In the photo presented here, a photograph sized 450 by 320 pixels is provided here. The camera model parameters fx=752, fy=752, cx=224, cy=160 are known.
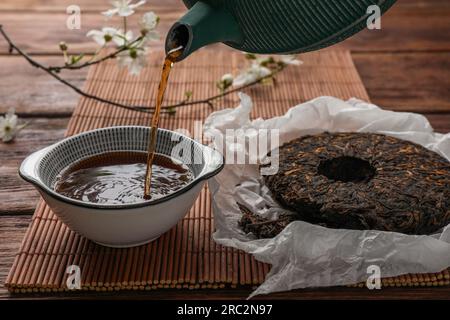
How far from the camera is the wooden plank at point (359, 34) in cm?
196

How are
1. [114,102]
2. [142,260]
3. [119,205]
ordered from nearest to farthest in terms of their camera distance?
[119,205] < [142,260] < [114,102]

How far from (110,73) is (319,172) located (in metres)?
0.73

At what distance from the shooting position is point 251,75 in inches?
67.5

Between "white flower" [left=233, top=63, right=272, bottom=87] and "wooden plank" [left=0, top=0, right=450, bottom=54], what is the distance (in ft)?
1.10

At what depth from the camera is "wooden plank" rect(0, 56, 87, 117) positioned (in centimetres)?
162

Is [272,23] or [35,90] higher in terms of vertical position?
[272,23]

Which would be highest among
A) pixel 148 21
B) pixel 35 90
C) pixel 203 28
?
pixel 203 28

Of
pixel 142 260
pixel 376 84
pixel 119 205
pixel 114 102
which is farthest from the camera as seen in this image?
pixel 376 84

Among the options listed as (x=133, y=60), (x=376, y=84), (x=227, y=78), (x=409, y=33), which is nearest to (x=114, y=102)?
(x=133, y=60)

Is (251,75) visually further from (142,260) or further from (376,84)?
(142,260)

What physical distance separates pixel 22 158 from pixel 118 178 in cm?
34

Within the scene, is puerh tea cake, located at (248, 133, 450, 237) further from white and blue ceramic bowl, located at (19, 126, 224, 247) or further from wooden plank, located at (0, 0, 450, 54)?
wooden plank, located at (0, 0, 450, 54)

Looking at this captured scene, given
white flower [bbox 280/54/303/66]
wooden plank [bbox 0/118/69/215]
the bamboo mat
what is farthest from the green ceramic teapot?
white flower [bbox 280/54/303/66]
